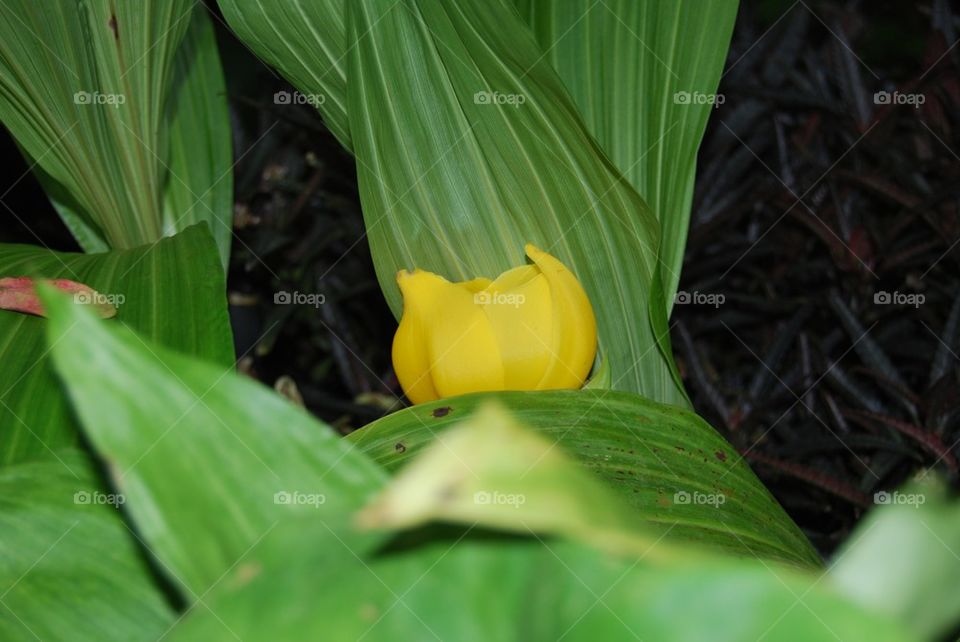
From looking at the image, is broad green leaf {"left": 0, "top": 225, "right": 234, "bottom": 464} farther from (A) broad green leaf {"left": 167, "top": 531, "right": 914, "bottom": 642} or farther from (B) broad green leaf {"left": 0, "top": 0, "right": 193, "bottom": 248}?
(A) broad green leaf {"left": 167, "top": 531, "right": 914, "bottom": 642}

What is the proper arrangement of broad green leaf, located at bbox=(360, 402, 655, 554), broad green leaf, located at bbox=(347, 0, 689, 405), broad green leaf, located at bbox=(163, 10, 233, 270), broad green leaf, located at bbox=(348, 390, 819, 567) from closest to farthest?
broad green leaf, located at bbox=(360, 402, 655, 554)
broad green leaf, located at bbox=(348, 390, 819, 567)
broad green leaf, located at bbox=(347, 0, 689, 405)
broad green leaf, located at bbox=(163, 10, 233, 270)

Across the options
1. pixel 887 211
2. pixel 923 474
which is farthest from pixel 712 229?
pixel 923 474

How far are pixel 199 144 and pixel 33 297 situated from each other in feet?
0.97

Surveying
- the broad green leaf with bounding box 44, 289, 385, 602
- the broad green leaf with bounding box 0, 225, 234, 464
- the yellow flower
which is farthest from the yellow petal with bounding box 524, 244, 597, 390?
the broad green leaf with bounding box 44, 289, 385, 602

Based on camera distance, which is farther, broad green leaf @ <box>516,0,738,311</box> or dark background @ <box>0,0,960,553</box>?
dark background @ <box>0,0,960,553</box>

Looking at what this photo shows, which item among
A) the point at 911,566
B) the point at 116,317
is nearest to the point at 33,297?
the point at 116,317

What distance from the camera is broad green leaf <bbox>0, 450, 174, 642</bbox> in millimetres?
171

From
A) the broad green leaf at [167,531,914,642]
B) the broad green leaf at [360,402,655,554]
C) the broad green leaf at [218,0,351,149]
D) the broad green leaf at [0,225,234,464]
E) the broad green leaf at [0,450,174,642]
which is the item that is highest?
the broad green leaf at [218,0,351,149]

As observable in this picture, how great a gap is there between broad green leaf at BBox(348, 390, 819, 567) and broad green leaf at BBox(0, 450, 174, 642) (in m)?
0.11

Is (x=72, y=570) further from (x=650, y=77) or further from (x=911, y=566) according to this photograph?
(x=650, y=77)

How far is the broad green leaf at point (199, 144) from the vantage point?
0.65 meters

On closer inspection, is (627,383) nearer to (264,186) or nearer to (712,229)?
(712,229)

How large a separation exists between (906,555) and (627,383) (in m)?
0.36

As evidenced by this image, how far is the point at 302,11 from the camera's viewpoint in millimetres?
419
